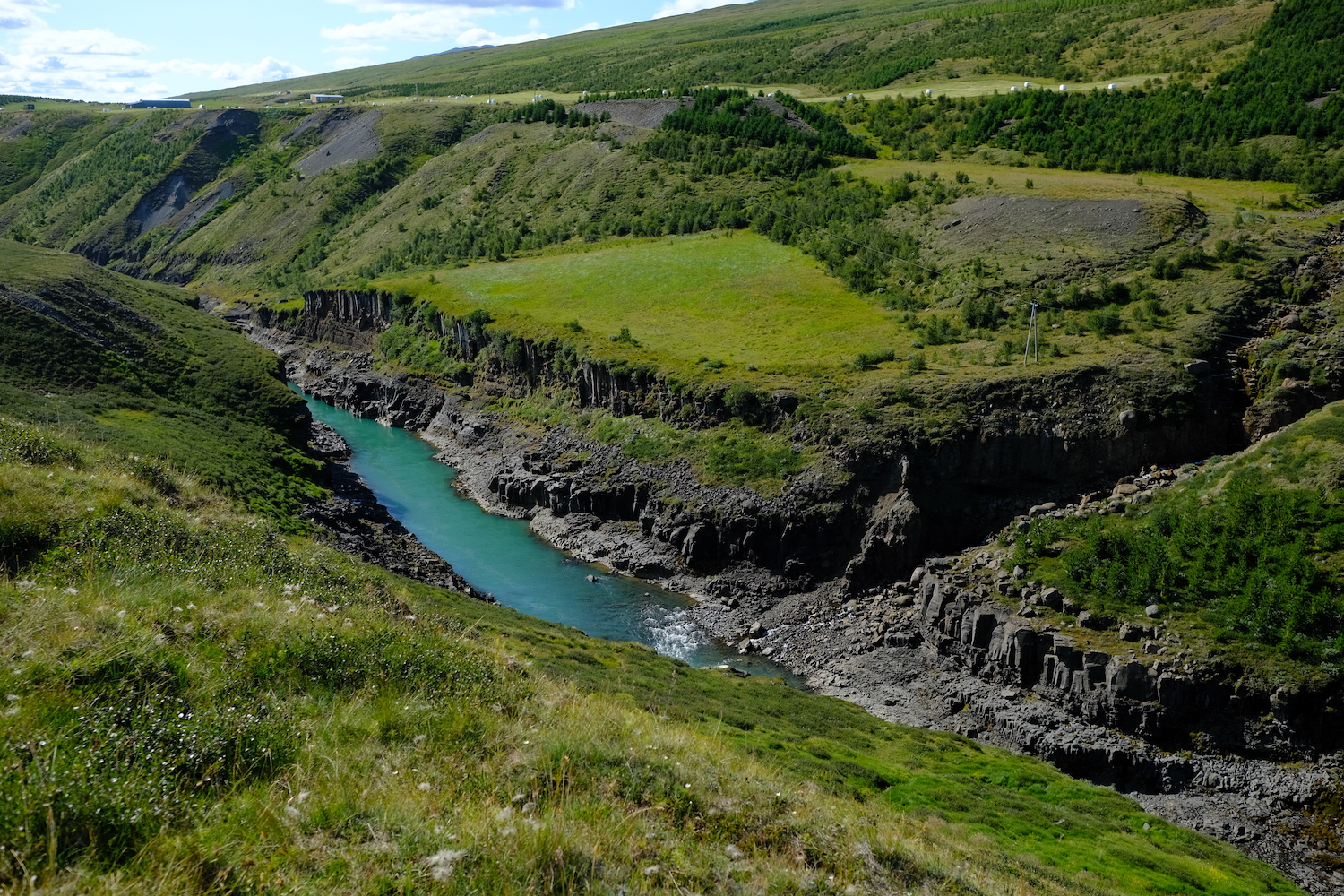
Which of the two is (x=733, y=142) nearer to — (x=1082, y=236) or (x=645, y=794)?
(x=1082, y=236)

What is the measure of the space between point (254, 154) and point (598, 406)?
148160 millimetres

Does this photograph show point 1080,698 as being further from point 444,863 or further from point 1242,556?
point 444,863

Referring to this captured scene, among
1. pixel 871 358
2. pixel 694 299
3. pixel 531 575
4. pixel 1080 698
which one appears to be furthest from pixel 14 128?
pixel 1080 698

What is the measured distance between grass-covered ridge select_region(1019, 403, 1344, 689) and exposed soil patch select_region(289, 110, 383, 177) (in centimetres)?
13654

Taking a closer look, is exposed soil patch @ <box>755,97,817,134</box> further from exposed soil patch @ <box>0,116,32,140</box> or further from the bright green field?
exposed soil patch @ <box>0,116,32,140</box>

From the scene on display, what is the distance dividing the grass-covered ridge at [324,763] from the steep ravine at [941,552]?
1296 cm

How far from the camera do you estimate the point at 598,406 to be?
2217 inches

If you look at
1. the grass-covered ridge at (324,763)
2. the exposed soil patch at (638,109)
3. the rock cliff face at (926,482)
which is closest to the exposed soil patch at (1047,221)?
the rock cliff face at (926,482)

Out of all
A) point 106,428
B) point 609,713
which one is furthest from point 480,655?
point 106,428

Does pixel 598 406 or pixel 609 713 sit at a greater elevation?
pixel 609 713

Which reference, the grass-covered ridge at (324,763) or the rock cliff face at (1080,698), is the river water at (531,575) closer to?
the rock cliff face at (1080,698)

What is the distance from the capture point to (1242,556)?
31.4 metres

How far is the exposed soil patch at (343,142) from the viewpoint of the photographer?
144m

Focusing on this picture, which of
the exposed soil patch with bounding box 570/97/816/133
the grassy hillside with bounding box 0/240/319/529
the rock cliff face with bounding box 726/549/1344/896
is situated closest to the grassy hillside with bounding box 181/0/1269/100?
the exposed soil patch with bounding box 570/97/816/133
